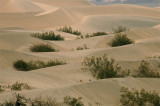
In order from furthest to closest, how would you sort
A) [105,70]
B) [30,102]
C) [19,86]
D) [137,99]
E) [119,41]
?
1. [119,41]
2. [105,70]
3. [19,86]
4. [137,99]
5. [30,102]

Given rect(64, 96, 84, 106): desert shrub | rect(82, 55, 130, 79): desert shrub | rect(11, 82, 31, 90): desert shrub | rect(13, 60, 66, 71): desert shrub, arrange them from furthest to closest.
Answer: rect(13, 60, 66, 71): desert shrub → rect(82, 55, 130, 79): desert shrub → rect(11, 82, 31, 90): desert shrub → rect(64, 96, 84, 106): desert shrub

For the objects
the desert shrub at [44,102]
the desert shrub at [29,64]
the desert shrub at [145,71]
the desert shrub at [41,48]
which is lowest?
the desert shrub at [44,102]

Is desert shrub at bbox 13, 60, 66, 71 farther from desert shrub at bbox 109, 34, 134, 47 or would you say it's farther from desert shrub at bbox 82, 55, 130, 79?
desert shrub at bbox 109, 34, 134, 47

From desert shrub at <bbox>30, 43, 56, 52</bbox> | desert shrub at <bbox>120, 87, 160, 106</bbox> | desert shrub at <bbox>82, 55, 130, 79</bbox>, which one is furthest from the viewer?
desert shrub at <bbox>30, 43, 56, 52</bbox>

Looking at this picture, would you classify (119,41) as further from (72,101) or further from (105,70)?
(72,101)

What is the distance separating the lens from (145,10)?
48844mm

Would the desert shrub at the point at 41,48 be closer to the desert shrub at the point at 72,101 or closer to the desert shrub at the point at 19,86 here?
the desert shrub at the point at 19,86

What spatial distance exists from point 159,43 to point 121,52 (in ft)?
9.71

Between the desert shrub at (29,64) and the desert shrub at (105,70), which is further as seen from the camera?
the desert shrub at (29,64)

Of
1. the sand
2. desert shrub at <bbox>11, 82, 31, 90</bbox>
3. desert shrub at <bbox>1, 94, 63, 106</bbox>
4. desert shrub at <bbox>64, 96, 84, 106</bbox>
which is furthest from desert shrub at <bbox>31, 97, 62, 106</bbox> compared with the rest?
desert shrub at <bbox>11, 82, 31, 90</bbox>

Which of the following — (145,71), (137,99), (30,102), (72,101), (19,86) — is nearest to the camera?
(30,102)

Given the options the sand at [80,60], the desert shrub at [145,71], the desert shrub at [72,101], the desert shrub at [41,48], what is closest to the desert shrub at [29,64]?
the sand at [80,60]

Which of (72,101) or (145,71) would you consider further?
(145,71)

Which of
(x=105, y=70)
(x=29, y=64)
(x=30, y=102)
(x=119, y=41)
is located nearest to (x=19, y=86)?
(x=30, y=102)
